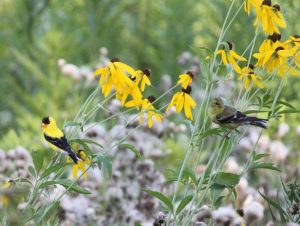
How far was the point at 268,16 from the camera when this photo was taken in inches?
73.0

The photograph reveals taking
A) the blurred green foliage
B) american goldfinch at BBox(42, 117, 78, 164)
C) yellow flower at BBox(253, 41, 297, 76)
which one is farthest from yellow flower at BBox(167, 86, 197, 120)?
the blurred green foliage

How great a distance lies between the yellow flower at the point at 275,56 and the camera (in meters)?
1.81

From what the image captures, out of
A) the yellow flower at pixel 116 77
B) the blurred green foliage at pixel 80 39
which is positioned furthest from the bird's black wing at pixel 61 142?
the blurred green foliage at pixel 80 39

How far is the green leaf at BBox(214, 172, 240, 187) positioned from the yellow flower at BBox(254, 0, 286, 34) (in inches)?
14.6

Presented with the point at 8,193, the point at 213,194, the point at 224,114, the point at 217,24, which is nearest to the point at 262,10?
the point at 224,114

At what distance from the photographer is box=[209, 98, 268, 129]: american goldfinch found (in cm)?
171

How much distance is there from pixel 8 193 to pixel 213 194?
2.70 feet

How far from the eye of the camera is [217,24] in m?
4.87

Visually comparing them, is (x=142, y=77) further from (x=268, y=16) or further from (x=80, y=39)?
(x=80, y=39)

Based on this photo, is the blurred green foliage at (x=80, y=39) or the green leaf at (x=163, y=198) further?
the blurred green foliage at (x=80, y=39)

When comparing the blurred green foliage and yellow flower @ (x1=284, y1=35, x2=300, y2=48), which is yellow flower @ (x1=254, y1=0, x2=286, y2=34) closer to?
yellow flower @ (x1=284, y1=35, x2=300, y2=48)

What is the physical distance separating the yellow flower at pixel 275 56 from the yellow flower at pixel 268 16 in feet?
0.14

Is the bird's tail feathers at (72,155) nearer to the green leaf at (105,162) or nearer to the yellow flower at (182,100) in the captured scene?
the green leaf at (105,162)

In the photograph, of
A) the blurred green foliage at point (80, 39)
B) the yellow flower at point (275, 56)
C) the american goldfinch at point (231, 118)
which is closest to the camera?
the american goldfinch at point (231, 118)
